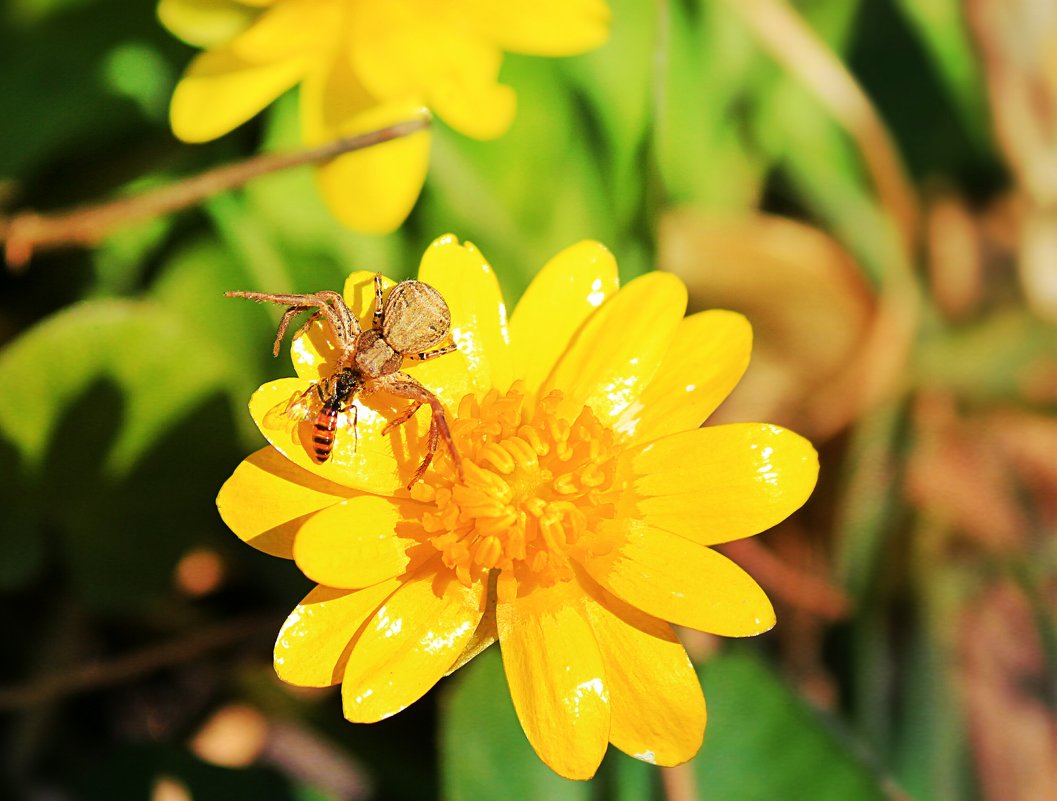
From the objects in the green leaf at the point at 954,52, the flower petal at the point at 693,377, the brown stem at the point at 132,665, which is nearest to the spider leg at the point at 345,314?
the flower petal at the point at 693,377

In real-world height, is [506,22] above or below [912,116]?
above

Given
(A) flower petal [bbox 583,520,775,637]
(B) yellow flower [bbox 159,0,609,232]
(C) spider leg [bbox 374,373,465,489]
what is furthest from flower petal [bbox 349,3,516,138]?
(A) flower petal [bbox 583,520,775,637]

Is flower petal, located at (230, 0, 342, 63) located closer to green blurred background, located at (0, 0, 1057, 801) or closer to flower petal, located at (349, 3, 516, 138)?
flower petal, located at (349, 3, 516, 138)

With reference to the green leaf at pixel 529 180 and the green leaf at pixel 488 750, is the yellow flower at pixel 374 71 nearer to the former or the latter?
the green leaf at pixel 529 180

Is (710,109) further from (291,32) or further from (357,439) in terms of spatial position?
(357,439)

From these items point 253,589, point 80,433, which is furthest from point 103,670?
point 80,433

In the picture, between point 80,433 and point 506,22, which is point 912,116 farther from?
point 80,433

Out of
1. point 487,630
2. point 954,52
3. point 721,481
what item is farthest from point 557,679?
point 954,52
